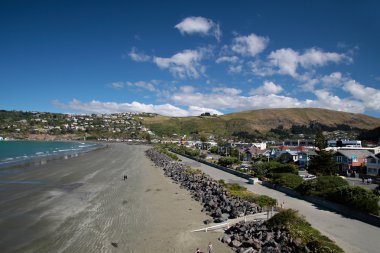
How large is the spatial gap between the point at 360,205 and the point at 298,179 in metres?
12.4

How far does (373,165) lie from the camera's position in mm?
55344

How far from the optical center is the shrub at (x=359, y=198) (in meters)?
24.1

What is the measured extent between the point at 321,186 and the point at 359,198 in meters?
6.37

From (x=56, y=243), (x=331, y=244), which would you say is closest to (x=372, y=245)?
(x=331, y=244)

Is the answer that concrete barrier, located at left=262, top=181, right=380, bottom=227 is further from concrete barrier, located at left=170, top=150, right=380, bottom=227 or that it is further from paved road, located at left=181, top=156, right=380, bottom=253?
paved road, located at left=181, top=156, right=380, bottom=253

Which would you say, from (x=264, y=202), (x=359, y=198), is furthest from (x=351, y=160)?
(x=264, y=202)

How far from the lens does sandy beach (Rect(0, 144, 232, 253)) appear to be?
19328 millimetres

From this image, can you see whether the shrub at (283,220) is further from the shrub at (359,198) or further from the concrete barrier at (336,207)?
the shrub at (359,198)

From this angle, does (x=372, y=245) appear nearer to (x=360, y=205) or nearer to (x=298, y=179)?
(x=360, y=205)

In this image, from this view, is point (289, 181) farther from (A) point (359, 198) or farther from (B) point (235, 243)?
(B) point (235, 243)

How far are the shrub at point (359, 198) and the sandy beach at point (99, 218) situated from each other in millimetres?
11654

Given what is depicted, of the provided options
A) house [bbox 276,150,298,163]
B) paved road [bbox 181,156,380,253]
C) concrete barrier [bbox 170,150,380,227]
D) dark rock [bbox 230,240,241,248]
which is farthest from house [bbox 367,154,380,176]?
dark rock [bbox 230,240,241,248]

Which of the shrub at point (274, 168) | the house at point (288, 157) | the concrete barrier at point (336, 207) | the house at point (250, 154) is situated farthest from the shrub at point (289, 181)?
the house at point (250, 154)

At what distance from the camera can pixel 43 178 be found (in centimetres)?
4597
